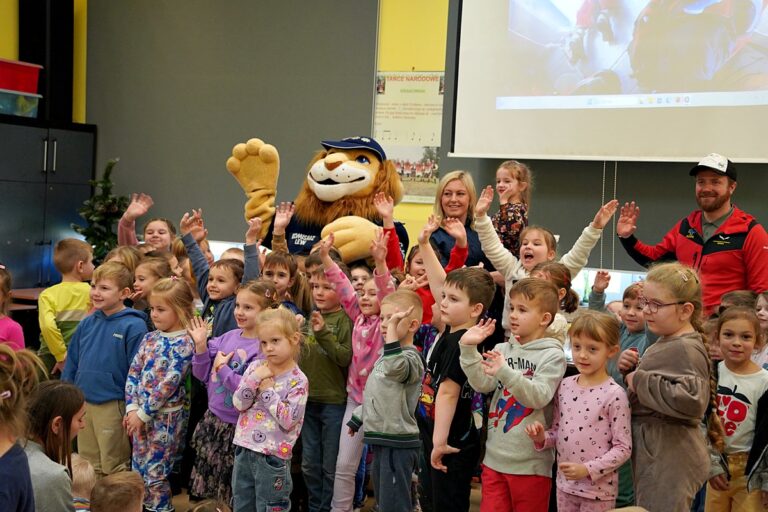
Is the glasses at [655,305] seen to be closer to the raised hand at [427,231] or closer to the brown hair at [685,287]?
the brown hair at [685,287]

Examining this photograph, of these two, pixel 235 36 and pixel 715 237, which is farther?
pixel 235 36

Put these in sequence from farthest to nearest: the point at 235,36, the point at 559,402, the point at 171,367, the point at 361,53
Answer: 1. the point at 235,36
2. the point at 361,53
3. the point at 171,367
4. the point at 559,402

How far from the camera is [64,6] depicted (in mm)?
7277

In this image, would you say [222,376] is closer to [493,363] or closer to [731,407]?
[493,363]

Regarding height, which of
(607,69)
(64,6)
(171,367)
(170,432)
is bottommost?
(170,432)

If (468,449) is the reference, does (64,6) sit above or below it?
above

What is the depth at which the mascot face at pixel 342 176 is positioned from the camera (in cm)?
446

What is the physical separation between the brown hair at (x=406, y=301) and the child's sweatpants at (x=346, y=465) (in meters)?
0.54

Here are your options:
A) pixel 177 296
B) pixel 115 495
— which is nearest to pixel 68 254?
pixel 177 296

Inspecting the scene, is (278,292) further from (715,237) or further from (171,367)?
(715,237)

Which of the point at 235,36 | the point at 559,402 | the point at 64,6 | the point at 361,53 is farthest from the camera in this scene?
the point at 64,6

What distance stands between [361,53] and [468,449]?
395 centimetres

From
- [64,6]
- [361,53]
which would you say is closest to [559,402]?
[361,53]

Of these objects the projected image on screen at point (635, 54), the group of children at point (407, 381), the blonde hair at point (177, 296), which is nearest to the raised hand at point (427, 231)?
the group of children at point (407, 381)
